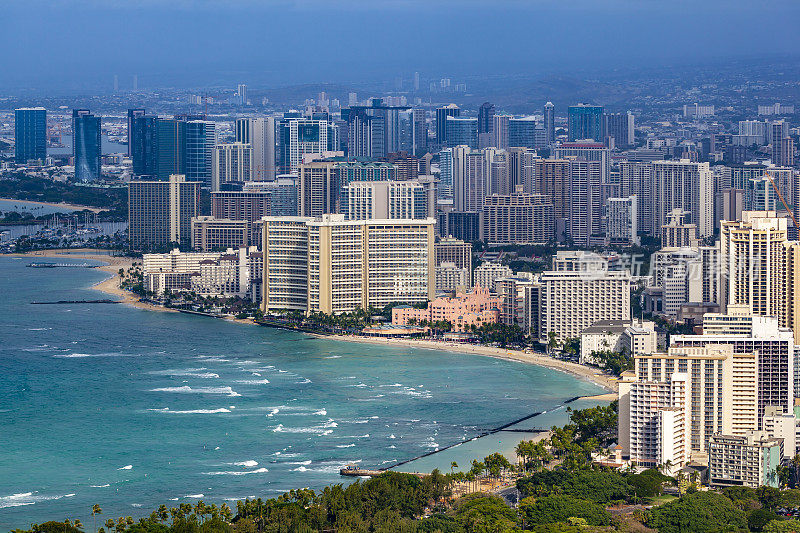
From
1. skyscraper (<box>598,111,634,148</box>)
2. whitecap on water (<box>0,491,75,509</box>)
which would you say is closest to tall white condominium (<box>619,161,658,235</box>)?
skyscraper (<box>598,111,634,148</box>)

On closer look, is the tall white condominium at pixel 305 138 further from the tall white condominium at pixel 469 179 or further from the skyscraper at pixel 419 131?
the tall white condominium at pixel 469 179

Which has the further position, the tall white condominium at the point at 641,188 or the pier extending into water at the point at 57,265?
the tall white condominium at the point at 641,188

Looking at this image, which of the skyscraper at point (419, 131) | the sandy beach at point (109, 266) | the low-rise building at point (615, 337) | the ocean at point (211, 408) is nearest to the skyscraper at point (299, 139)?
the skyscraper at point (419, 131)

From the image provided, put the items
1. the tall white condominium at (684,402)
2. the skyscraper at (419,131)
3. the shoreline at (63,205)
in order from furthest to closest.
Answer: the skyscraper at (419,131), the shoreline at (63,205), the tall white condominium at (684,402)

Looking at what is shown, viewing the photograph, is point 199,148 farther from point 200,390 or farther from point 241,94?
point 200,390

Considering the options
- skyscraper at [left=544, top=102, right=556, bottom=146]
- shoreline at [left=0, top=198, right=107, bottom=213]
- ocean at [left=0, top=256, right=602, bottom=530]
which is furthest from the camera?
skyscraper at [left=544, top=102, right=556, bottom=146]

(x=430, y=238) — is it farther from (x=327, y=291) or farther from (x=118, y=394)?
(x=118, y=394)

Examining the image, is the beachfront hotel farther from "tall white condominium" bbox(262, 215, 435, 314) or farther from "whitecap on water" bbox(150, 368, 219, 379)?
"tall white condominium" bbox(262, 215, 435, 314)
